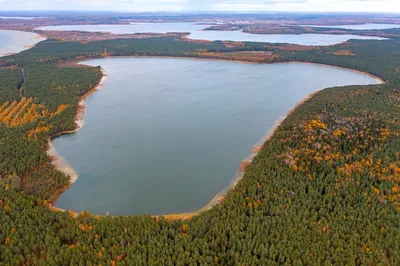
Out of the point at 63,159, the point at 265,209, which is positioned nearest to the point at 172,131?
the point at 63,159

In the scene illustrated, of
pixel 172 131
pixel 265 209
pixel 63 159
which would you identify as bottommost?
pixel 63 159

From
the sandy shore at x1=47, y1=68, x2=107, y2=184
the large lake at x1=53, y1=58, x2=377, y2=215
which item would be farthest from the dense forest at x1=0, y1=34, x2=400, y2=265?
the large lake at x1=53, y1=58, x2=377, y2=215

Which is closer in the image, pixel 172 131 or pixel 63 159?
pixel 63 159

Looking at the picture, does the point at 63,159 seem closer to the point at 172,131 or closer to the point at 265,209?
the point at 172,131

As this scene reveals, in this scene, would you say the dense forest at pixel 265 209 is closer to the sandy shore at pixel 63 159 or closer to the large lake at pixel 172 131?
the sandy shore at pixel 63 159

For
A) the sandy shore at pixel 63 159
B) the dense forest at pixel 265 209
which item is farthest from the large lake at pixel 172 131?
the dense forest at pixel 265 209

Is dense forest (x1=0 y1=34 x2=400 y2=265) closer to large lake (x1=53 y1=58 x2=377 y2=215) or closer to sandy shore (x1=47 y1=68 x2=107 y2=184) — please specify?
sandy shore (x1=47 y1=68 x2=107 y2=184)
